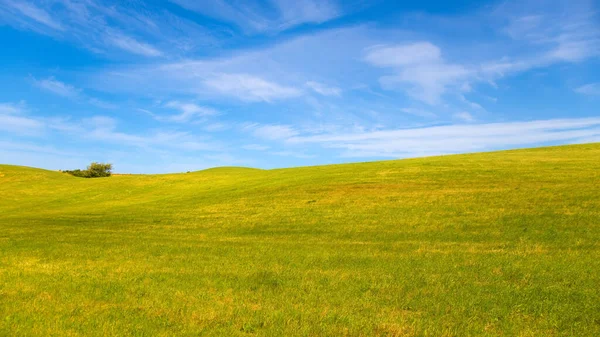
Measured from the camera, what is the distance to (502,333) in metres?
9.32

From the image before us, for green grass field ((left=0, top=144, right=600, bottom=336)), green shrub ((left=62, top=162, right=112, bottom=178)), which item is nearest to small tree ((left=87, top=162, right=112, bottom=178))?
green shrub ((left=62, top=162, right=112, bottom=178))

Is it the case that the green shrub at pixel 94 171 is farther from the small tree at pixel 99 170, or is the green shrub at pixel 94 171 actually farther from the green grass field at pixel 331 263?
the green grass field at pixel 331 263

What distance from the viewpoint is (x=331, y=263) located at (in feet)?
53.3

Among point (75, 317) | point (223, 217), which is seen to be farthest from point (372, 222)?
point (75, 317)

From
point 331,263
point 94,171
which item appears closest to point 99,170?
point 94,171

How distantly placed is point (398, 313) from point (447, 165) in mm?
37745

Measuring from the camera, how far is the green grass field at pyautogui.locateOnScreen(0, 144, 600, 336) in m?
9.96

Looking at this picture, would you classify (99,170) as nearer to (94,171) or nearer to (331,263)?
(94,171)

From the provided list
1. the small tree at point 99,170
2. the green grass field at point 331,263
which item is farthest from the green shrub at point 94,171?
the green grass field at point 331,263

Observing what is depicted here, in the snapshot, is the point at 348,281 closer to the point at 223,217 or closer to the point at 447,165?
the point at 223,217

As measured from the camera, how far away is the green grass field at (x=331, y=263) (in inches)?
392

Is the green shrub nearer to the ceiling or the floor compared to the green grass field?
nearer to the ceiling

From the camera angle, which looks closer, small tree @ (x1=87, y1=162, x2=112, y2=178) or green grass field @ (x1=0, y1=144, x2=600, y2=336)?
green grass field @ (x1=0, y1=144, x2=600, y2=336)

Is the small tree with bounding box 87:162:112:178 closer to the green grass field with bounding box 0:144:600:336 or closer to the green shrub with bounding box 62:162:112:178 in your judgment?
the green shrub with bounding box 62:162:112:178
